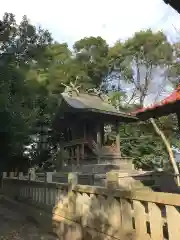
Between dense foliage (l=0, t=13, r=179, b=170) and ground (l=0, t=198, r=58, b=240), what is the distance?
319 centimetres

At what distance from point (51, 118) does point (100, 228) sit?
14.1 metres

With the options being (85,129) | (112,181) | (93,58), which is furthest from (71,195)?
(93,58)

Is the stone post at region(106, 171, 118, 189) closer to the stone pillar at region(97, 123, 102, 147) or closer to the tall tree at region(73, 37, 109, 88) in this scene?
the stone pillar at region(97, 123, 102, 147)

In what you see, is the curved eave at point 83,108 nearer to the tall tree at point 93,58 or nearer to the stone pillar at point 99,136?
the stone pillar at point 99,136

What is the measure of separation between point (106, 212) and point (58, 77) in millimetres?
23528

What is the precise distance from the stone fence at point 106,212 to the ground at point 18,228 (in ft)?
1.12

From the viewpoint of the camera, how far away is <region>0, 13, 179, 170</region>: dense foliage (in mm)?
13361

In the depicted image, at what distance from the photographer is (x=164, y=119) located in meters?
26.3

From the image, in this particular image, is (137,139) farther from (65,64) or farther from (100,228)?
(100,228)

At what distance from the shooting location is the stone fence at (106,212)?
13.1ft

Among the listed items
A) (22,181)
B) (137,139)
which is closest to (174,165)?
(137,139)

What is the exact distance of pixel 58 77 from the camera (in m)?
28.3

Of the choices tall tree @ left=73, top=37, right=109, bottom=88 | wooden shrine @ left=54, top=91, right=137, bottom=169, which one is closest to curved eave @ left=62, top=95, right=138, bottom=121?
wooden shrine @ left=54, top=91, right=137, bottom=169

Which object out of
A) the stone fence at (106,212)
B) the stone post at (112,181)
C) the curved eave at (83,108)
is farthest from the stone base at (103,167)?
the stone post at (112,181)
